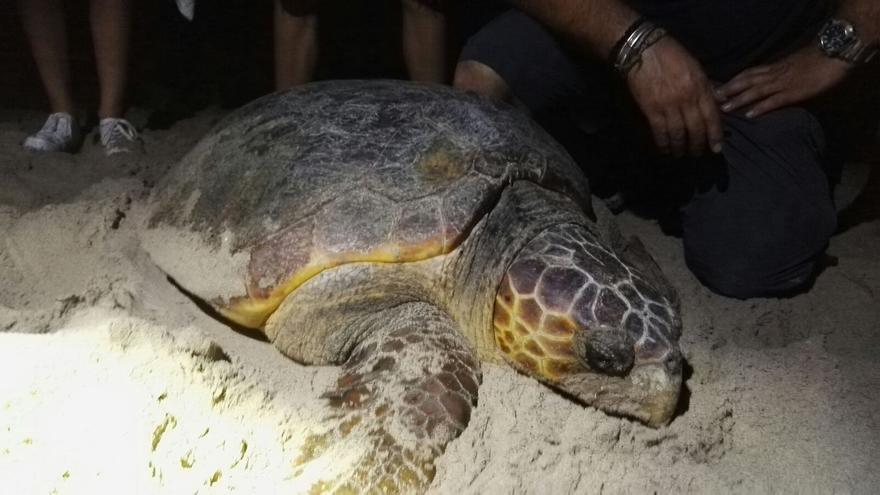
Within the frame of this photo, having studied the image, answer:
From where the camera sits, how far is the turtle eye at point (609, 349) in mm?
1248

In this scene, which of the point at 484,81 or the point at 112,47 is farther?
the point at 112,47

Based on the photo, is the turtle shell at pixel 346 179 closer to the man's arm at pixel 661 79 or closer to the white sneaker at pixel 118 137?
the man's arm at pixel 661 79

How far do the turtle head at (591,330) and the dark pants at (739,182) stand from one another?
726mm

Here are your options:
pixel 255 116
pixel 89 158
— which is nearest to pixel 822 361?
pixel 255 116

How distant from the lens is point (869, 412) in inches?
55.6

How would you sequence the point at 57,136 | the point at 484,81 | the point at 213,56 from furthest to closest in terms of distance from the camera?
the point at 213,56 < the point at 57,136 < the point at 484,81

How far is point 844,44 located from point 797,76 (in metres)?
0.15

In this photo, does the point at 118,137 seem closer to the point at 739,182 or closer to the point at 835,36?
the point at 739,182

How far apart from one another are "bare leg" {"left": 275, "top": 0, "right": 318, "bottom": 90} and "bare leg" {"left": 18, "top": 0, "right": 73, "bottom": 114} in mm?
852

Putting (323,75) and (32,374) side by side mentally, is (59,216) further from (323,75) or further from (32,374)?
(323,75)

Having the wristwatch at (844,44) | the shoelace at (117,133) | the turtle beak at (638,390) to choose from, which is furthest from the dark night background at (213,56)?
the turtle beak at (638,390)

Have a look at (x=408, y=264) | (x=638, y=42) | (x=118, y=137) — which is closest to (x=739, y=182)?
(x=638, y=42)

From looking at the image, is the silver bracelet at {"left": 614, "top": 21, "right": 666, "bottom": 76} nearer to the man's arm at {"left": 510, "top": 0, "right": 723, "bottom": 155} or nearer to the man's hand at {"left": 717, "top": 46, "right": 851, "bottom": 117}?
the man's arm at {"left": 510, "top": 0, "right": 723, "bottom": 155}

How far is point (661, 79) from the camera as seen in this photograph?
1742 millimetres
